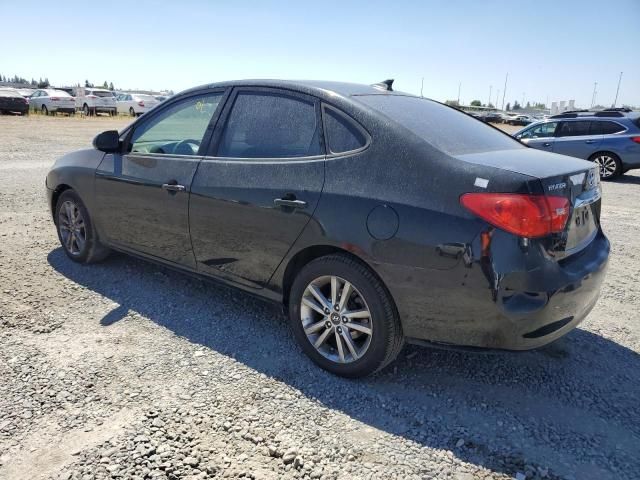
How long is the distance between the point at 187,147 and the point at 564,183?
8.49ft

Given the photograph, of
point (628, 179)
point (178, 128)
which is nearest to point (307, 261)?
point (178, 128)

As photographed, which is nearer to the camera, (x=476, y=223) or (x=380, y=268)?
(x=476, y=223)

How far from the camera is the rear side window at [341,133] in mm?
2941

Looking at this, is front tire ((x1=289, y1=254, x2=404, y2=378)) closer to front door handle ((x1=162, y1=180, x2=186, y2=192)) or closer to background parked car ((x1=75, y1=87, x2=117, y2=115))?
front door handle ((x1=162, y1=180, x2=186, y2=192))

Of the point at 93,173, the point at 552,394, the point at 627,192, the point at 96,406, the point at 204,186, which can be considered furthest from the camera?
the point at 627,192

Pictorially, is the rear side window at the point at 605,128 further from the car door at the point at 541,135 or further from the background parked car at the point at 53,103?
the background parked car at the point at 53,103

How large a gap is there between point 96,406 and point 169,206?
5.08 feet

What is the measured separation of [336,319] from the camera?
3006 millimetres

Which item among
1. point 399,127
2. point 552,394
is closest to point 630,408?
point 552,394

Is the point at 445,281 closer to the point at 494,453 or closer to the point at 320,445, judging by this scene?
the point at 494,453

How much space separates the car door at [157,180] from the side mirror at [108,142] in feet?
0.22

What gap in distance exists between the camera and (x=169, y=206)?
12.3ft

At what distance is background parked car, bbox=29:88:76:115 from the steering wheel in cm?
3020

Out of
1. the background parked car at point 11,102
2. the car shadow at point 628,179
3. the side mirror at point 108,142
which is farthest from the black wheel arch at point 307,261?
the background parked car at point 11,102
